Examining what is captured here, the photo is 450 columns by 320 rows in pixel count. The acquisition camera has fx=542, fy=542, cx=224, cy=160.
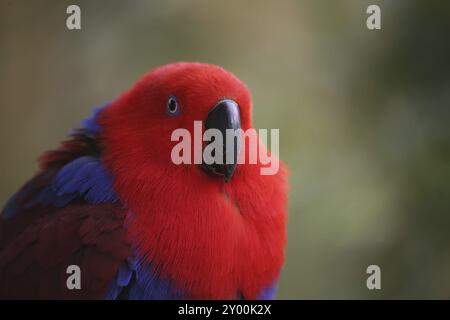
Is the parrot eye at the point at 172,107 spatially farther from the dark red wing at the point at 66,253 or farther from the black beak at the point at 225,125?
the dark red wing at the point at 66,253

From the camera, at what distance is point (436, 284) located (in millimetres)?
2150

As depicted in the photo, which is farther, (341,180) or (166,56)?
(166,56)

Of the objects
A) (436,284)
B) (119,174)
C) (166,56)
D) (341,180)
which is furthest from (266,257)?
(166,56)

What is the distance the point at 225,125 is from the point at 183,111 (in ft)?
0.43

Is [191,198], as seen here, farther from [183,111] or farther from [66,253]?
[66,253]

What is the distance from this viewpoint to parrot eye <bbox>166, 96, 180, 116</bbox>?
145cm

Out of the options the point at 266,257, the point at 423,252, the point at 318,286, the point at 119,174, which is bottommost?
the point at 318,286

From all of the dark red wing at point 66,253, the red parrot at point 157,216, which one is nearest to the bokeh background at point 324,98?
the red parrot at point 157,216

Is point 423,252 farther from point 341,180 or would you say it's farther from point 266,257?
point 266,257

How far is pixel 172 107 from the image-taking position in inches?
57.4

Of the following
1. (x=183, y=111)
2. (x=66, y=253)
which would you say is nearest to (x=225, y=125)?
(x=183, y=111)
